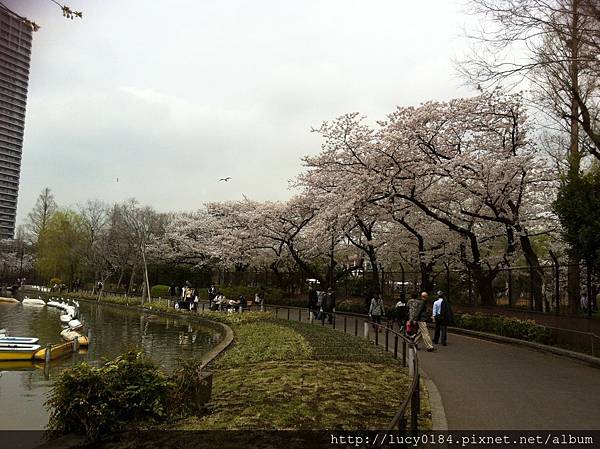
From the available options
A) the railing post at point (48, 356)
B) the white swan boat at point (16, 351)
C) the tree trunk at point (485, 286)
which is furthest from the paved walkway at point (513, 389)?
the white swan boat at point (16, 351)

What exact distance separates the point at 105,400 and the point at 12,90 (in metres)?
4.50

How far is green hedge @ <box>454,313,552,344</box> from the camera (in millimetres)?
15358

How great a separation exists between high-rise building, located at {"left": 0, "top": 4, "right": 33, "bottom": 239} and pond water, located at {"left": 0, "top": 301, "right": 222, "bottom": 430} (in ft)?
13.8

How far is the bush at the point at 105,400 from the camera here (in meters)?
7.22

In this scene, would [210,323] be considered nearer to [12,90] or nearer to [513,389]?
[513,389]

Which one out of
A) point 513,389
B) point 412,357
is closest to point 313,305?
point 513,389

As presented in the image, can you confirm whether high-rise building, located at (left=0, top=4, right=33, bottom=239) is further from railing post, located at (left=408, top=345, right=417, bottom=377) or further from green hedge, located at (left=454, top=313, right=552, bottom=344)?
green hedge, located at (left=454, top=313, right=552, bottom=344)

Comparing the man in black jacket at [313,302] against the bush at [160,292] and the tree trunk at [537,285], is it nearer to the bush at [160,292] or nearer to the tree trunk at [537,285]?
the tree trunk at [537,285]

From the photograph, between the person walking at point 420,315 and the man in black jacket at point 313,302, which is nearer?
the person walking at point 420,315

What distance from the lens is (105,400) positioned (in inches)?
292

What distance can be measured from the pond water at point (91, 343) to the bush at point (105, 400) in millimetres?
1412

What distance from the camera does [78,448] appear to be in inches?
268

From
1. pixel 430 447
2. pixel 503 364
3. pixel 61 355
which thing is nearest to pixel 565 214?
pixel 503 364

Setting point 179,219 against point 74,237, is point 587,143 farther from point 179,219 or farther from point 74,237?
point 74,237
